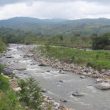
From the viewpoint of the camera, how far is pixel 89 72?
53469mm

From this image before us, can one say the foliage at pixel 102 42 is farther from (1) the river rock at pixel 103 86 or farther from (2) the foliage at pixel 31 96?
(2) the foliage at pixel 31 96

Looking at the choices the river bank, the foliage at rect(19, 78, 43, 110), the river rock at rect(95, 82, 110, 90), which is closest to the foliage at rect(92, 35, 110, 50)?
the river bank

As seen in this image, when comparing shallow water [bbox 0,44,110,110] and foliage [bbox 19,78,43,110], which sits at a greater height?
foliage [bbox 19,78,43,110]

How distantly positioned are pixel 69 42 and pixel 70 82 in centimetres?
8480

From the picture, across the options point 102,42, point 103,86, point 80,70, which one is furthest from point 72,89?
point 102,42

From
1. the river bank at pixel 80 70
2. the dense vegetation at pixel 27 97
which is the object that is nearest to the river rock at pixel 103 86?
the river bank at pixel 80 70

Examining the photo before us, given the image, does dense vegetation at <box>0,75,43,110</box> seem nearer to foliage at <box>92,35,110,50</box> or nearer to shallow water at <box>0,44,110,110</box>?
shallow water at <box>0,44,110,110</box>

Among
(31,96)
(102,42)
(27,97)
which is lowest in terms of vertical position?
(102,42)

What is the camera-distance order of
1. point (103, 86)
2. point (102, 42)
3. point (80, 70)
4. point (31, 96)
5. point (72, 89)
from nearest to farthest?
point (31, 96) < point (72, 89) < point (103, 86) < point (80, 70) < point (102, 42)

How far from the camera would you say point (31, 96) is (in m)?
24.5

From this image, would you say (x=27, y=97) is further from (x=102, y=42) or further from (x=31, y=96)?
(x=102, y=42)

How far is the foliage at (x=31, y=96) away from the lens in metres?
24.1

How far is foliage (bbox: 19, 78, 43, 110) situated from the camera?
2409 cm

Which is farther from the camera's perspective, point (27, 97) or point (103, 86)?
point (103, 86)
